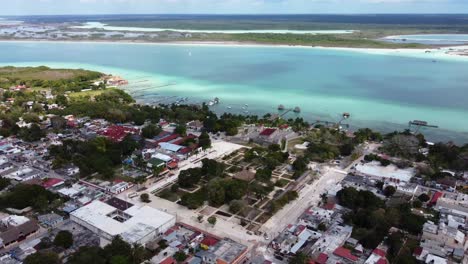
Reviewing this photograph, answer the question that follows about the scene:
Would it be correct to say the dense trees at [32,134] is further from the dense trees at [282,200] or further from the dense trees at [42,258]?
the dense trees at [282,200]

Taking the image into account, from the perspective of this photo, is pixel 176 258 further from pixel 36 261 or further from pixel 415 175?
pixel 415 175

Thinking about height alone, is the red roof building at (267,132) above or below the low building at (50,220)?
above

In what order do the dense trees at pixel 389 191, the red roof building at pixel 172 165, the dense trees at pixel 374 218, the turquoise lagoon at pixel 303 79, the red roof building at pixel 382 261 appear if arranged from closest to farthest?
the red roof building at pixel 382 261 → the dense trees at pixel 374 218 → the dense trees at pixel 389 191 → the red roof building at pixel 172 165 → the turquoise lagoon at pixel 303 79

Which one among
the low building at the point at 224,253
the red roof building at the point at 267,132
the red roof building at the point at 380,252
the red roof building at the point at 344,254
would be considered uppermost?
the red roof building at the point at 267,132

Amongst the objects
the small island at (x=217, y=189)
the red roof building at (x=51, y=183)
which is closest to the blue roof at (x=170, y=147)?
the small island at (x=217, y=189)

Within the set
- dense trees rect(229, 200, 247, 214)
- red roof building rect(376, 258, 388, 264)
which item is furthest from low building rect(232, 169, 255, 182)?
red roof building rect(376, 258, 388, 264)

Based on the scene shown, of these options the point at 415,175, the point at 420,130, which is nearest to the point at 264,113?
the point at 420,130
